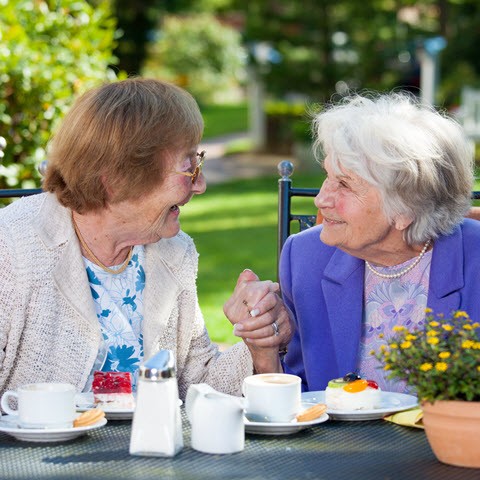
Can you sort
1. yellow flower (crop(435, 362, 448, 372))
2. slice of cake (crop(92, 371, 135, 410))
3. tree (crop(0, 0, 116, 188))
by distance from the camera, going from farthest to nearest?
1. tree (crop(0, 0, 116, 188))
2. slice of cake (crop(92, 371, 135, 410))
3. yellow flower (crop(435, 362, 448, 372))

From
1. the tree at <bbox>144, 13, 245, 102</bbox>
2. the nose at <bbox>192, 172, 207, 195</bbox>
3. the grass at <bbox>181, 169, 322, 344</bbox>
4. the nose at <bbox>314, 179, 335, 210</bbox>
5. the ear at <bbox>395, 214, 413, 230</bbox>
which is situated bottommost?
the grass at <bbox>181, 169, 322, 344</bbox>

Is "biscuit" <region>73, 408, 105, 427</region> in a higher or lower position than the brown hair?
lower

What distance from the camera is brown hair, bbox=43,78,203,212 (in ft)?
9.78

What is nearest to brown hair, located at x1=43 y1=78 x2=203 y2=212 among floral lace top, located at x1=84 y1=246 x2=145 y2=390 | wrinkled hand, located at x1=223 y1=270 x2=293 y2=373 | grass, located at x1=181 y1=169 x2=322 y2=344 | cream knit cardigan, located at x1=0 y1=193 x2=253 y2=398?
cream knit cardigan, located at x1=0 y1=193 x2=253 y2=398

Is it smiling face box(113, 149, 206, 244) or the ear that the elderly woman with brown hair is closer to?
smiling face box(113, 149, 206, 244)

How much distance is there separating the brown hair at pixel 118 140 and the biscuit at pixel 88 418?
78cm

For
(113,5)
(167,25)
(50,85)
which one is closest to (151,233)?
(50,85)

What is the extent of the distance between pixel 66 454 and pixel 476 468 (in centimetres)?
84

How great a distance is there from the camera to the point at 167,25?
2683 cm

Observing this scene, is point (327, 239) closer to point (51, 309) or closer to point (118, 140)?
point (118, 140)

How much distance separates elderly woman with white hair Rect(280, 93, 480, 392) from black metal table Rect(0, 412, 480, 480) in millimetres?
763

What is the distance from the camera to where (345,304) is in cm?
329

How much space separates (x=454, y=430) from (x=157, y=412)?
1.94ft

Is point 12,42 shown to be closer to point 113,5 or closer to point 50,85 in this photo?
point 50,85
